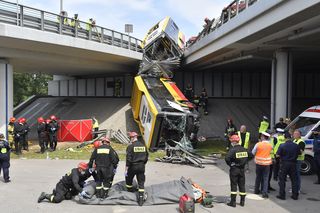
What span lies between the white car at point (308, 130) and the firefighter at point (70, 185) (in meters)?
7.13

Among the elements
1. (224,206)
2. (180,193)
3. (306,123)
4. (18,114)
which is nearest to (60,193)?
(180,193)

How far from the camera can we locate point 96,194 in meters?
8.77

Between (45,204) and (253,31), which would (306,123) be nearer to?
(253,31)

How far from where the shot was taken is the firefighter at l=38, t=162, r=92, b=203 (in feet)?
28.2

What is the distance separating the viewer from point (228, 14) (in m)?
16.3

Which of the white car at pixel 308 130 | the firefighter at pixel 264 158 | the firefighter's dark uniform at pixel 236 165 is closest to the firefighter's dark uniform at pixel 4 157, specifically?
the firefighter's dark uniform at pixel 236 165

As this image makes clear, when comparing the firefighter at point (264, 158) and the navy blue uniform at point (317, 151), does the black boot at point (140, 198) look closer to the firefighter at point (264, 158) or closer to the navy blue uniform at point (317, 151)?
the firefighter at point (264, 158)

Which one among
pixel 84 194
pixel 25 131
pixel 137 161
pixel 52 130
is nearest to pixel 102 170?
pixel 84 194

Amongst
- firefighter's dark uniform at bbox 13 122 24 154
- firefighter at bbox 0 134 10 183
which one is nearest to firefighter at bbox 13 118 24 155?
firefighter's dark uniform at bbox 13 122 24 154

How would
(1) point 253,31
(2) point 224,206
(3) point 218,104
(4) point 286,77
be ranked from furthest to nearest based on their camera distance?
(3) point 218,104 < (4) point 286,77 < (1) point 253,31 < (2) point 224,206

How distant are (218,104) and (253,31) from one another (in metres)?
14.5

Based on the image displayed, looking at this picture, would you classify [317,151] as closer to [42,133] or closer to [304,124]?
[304,124]

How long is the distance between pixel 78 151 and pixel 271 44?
10.4m

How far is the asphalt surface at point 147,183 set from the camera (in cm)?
826
